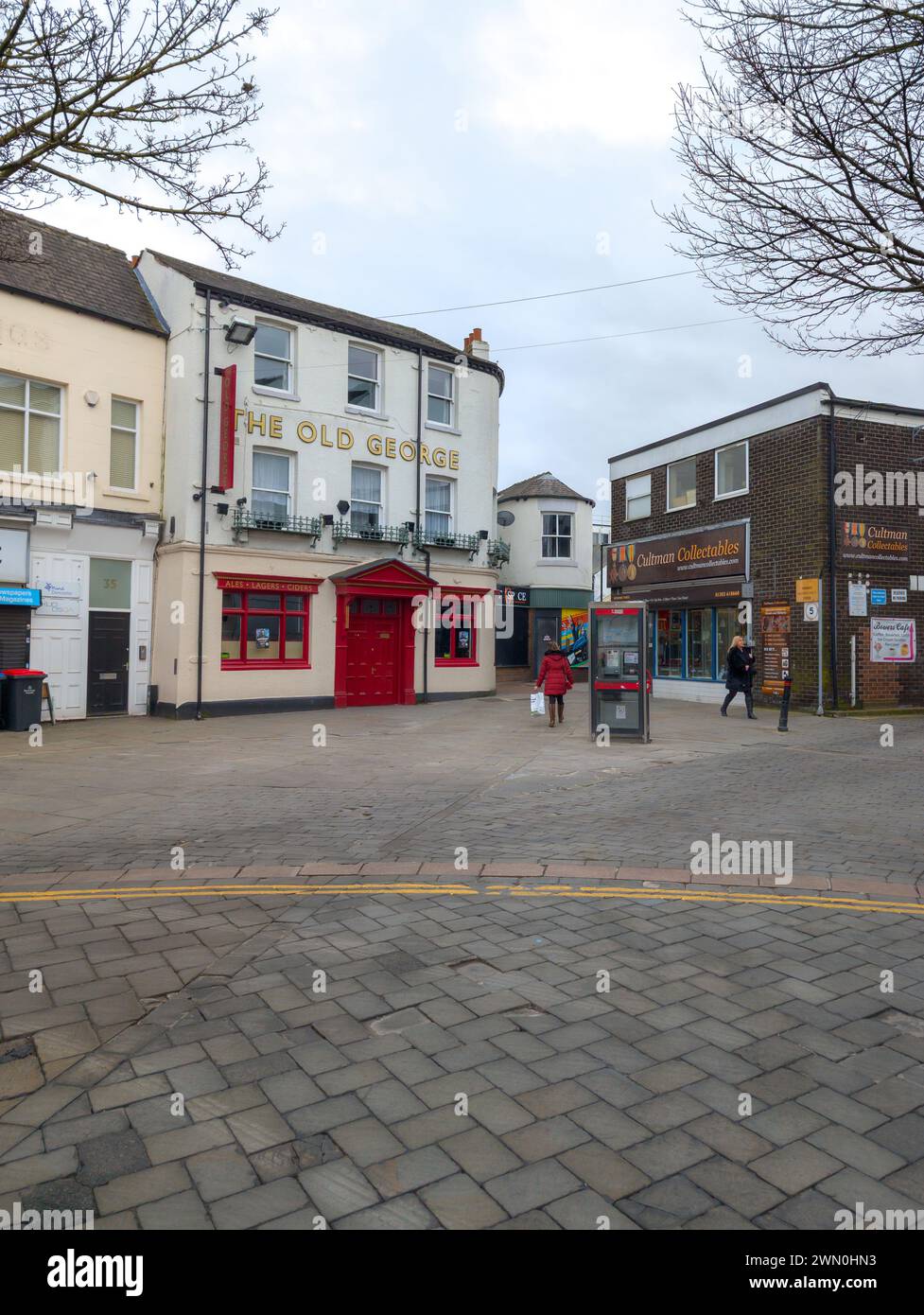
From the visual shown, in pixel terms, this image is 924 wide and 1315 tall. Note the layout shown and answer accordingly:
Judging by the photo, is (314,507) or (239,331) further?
(314,507)

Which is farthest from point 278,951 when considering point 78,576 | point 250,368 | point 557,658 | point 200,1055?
point 250,368

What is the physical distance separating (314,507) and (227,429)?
3.10 meters

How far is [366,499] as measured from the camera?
22.8 meters

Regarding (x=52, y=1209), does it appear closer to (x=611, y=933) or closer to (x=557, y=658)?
(x=611, y=933)

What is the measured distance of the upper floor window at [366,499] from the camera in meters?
22.5

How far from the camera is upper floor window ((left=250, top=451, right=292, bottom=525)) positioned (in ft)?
67.6

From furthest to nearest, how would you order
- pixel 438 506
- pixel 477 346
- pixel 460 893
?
pixel 477 346, pixel 438 506, pixel 460 893

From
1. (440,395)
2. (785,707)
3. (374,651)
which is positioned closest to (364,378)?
(440,395)

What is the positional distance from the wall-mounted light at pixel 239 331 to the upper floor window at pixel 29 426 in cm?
401

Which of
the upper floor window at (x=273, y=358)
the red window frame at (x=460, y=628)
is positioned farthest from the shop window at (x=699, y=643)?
the upper floor window at (x=273, y=358)

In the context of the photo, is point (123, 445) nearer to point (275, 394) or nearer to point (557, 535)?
point (275, 394)

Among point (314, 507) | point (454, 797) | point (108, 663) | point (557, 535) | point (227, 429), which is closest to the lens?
point (454, 797)

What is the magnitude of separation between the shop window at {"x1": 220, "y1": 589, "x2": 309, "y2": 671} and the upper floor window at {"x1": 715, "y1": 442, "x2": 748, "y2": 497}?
452 inches
